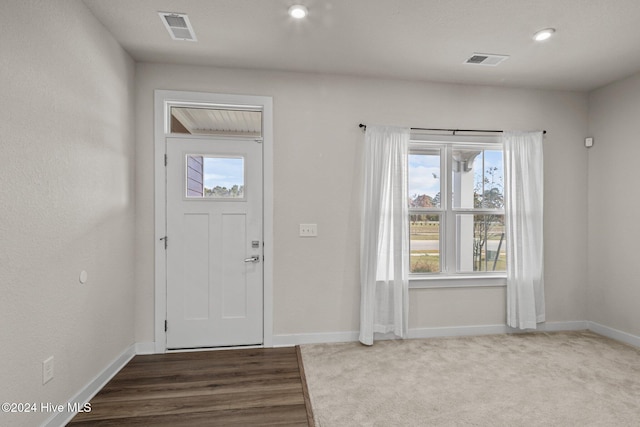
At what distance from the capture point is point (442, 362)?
2.82m

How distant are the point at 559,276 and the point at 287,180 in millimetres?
3275

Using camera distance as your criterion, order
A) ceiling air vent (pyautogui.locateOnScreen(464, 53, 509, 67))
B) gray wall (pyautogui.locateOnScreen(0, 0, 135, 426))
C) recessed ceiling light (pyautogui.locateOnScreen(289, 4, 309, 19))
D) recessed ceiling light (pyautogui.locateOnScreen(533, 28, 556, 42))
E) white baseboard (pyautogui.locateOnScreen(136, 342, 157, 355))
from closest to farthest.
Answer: gray wall (pyautogui.locateOnScreen(0, 0, 135, 426))
recessed ceiling light (pyautogui.locateOnScreen(289, 4, 309, 19))
recessed ceiling light (pyautogui.locateOnScreen(533, 28, 556, 42))
ceiling air vent (pyautogui.locateOnScreen(464, 53, 509, 67))
white baseboard (pyautogui.locateOnScreen(136, 342, 157, 355))

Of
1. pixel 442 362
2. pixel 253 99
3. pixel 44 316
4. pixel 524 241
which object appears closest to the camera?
pixel 44 316

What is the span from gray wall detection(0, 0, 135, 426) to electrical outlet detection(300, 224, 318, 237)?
159 cm

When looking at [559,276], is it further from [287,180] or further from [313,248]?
[287,180]

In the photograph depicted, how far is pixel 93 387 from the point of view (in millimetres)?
2311

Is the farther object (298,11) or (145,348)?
(145,348)

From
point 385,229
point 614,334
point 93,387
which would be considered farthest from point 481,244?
point 93,387

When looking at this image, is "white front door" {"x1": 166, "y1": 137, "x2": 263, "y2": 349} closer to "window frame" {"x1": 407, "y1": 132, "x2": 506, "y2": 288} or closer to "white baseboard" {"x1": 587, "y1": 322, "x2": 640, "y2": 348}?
"window frame" {"x1": 407, "y1": 132, "x2": 506, "y2": 288}

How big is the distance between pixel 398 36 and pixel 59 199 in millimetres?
2663

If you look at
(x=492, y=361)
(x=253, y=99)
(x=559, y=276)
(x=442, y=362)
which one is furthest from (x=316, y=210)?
(x=559, y=276)

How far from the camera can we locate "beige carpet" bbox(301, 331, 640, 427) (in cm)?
206

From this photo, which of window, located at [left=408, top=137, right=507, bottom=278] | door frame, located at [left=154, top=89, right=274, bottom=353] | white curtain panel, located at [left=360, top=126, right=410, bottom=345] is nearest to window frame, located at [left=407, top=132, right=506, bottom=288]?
window, located at [left=408, top=137, right=507, bottom=278]

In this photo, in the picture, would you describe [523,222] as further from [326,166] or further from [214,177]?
[214,177]
